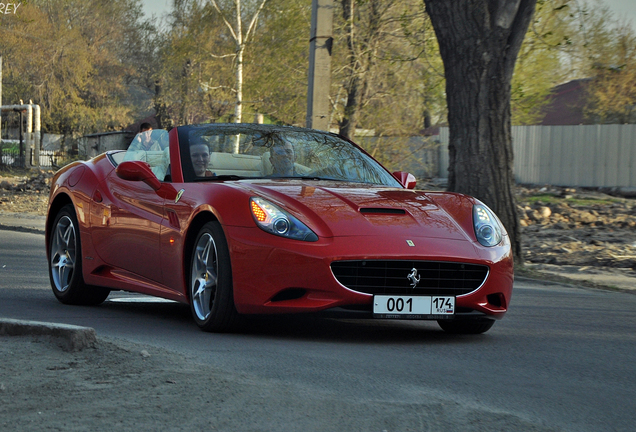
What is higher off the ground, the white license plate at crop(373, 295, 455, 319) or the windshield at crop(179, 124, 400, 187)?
the windshield at crop(179, 124, 400, 187)

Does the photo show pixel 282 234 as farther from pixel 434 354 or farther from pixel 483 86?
pixel 483 86

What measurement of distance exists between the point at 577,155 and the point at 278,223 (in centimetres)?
2941

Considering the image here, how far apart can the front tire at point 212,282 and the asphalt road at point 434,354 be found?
0.43 feet

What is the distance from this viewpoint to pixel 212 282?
5.81 metres

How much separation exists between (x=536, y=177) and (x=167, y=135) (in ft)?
94.3

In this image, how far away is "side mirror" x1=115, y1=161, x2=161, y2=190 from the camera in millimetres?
6523

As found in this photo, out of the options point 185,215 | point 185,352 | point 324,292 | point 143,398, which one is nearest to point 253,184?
point 185,215

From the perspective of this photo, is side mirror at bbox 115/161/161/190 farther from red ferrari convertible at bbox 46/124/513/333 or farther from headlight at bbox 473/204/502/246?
headlight at bbox 473/204/502/246

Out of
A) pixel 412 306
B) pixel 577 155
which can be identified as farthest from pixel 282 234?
pixel 577 155

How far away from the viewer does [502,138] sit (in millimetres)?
12227

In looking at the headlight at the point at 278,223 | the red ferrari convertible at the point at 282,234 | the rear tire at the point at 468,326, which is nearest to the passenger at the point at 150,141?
the red ferrari convertible at the point at 282,234

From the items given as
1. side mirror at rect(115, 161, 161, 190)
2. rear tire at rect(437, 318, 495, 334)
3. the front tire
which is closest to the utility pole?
side mirror at rect(115, 161, 161, 190)

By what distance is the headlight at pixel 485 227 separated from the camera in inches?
233

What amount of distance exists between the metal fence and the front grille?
2596 centimetres
